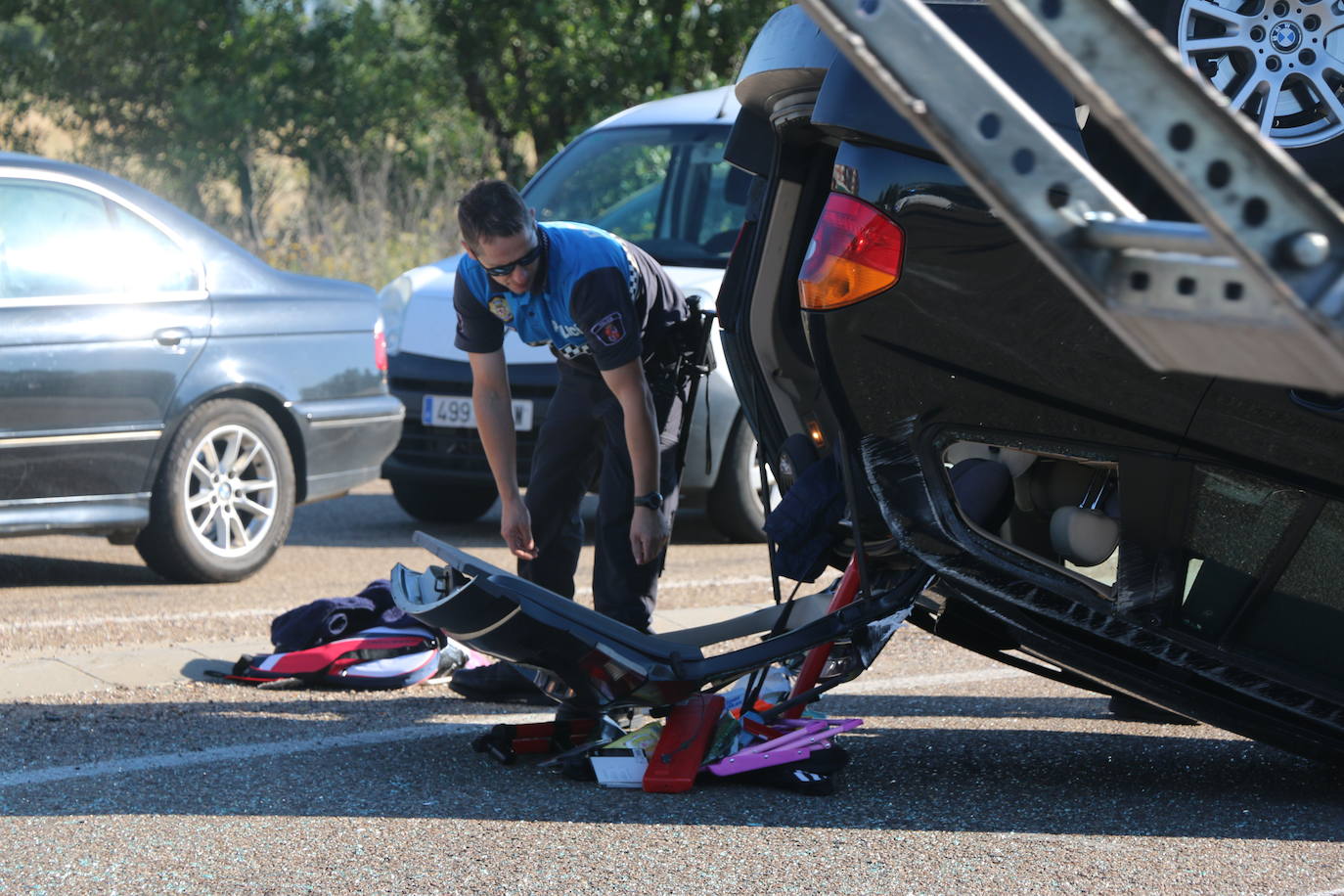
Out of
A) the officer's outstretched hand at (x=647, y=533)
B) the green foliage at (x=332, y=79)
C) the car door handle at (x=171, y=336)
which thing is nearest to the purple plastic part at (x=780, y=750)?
the officer's outstretched hand at (x=647, y=533)

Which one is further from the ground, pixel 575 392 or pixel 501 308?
pixel 501 308

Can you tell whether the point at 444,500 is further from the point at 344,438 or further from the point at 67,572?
the point at 67,572

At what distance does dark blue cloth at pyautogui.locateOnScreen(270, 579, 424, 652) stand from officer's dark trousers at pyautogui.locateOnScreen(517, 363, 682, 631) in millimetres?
604

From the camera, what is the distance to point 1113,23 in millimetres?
1945

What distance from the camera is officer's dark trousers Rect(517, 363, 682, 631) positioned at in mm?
4855

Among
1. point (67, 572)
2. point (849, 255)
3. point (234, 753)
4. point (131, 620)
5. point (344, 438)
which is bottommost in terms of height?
point (67, 572)

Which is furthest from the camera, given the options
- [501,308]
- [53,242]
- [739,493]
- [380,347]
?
[739,493]

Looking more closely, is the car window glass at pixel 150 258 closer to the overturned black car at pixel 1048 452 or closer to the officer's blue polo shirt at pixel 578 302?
the officer's blue polo shirt at pixel 578 302

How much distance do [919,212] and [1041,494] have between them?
76 centimetres

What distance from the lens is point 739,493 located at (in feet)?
26.8

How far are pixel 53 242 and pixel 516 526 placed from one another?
281 centimetres

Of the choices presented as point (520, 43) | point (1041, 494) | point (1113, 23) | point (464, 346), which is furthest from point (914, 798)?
point (520, 43)

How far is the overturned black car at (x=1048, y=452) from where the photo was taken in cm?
363

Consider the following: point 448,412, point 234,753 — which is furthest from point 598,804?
point 448,412
